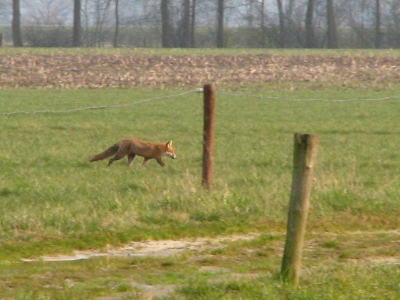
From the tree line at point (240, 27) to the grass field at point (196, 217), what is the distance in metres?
54.6

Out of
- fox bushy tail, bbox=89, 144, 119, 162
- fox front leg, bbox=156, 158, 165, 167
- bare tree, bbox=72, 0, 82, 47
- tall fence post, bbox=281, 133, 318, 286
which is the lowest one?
fox front leg, bbox=156, 158, 165, 167

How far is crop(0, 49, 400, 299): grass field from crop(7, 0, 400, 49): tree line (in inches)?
2151

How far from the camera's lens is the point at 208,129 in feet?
→ 30.8

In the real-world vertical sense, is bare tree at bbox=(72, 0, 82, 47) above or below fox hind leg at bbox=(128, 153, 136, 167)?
above

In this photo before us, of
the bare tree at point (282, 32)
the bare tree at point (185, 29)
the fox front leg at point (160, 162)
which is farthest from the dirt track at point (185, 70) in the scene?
the bare tree at point (185, 29)

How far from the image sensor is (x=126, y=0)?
101 metres

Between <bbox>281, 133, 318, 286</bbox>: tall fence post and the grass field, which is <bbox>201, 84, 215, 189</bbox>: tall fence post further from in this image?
<bbox>281, 133, 318, 286</bbox>: tall fence post

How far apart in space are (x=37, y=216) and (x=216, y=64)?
35.8m

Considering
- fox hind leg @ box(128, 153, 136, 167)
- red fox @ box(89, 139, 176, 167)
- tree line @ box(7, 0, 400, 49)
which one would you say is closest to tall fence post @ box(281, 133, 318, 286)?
red fox @ box(89, 139, 176, 167)

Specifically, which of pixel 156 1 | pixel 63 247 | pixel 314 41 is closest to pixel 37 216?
pixel 63 247

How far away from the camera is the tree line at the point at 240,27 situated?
7188cm

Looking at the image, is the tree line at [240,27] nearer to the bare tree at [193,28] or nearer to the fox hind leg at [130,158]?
the bare tree at [193,28]

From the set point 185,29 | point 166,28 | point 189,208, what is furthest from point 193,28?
point 189,208

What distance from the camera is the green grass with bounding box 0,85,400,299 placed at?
19.5 ft
